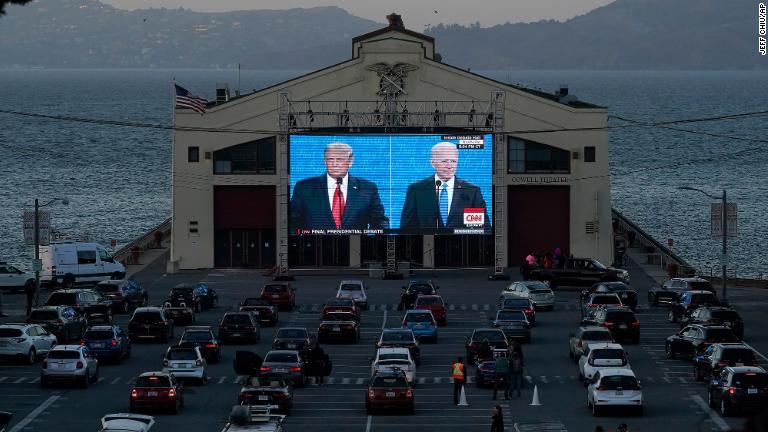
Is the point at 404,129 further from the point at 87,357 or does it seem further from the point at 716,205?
the point at 87,357

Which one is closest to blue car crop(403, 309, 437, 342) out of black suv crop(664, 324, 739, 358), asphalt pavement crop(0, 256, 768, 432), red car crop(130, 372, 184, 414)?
asphalt pavement crop(0, 256, 768, 432)

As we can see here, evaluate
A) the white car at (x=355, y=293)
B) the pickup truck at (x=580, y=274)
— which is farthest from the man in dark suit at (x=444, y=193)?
the white car at (x=355, y=293)

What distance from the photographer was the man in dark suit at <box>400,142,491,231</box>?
84812 mm

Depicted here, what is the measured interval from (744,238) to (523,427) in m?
95.4

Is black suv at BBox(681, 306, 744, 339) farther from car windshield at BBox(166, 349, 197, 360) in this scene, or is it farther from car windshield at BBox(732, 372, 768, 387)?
car windshield at BBox(166, 349, 197, 360)

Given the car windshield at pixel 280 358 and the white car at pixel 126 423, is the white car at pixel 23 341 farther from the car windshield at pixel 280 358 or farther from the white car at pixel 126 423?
the white car at pixel 126 423

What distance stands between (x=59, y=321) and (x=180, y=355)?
425 inches

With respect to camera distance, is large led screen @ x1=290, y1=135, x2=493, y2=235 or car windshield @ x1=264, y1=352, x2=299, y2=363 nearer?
car windshield @ x1=264, y1=352, x2=299, y2=363

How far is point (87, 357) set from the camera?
168ft

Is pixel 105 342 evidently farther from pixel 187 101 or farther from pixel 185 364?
pixel 187 101

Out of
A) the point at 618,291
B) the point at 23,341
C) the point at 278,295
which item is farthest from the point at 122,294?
the point at 618,291

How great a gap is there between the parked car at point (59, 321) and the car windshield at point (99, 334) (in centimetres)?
381

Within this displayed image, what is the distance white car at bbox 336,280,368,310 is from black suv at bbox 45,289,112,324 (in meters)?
10.8

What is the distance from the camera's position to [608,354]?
51062 millimetres
